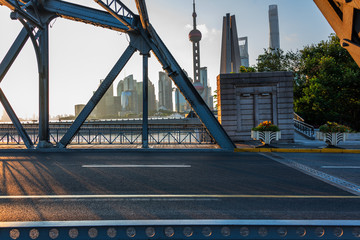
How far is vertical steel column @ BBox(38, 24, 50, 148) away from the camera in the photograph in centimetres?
1181

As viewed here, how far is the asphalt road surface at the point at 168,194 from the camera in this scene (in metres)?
3.92

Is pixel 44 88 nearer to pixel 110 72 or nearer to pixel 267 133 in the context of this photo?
pixel 110 72

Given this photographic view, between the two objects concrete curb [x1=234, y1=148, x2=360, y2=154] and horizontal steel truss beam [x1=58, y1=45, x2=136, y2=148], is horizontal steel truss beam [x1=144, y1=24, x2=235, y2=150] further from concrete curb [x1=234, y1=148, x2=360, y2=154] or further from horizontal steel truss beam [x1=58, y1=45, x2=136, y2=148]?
horizontal steel truss beam [x1=58, y1=45, x2=136, y2=148]

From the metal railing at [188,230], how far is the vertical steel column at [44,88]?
451 inches

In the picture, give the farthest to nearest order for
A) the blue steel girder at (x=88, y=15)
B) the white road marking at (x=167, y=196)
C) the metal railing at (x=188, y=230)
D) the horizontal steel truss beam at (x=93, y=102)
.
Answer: the blue steel girder at (x=88, y=15) → the horizontal steel truss beam at (x=93, y=102) → the white road marking at (x=167, y=196) → the metal railing at (x=188, y=230)

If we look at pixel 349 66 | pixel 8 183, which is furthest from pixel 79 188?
pixel 349 66

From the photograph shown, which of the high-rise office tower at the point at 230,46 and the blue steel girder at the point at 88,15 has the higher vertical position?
the high-rise office tower at the point at 230,46

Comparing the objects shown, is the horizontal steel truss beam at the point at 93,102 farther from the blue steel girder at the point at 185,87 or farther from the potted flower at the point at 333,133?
the potted flower at the point at 333,133

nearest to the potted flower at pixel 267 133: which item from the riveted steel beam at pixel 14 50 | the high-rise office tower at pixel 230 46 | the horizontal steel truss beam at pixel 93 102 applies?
the horizontal steel truss beam at pixel 93 102

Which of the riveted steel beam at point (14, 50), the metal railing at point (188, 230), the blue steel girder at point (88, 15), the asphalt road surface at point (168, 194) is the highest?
the blue steel girder at point (88, 15)

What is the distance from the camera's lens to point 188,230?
232 centimetres

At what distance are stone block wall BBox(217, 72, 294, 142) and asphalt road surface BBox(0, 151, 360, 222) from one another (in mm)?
7613

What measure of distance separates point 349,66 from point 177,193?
94.3 ft

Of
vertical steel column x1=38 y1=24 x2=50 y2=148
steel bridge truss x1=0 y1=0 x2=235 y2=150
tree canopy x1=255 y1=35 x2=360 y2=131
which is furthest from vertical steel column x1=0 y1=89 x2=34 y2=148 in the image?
tree canopy x1=255 y1=35 x2=360 y2=131
